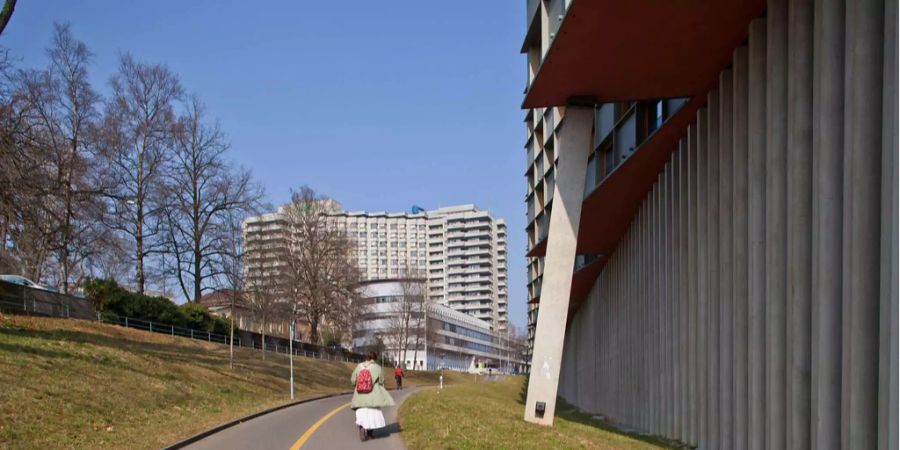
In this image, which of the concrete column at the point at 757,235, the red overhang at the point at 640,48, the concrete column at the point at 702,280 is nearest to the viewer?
the concrete column at the point at 757,235

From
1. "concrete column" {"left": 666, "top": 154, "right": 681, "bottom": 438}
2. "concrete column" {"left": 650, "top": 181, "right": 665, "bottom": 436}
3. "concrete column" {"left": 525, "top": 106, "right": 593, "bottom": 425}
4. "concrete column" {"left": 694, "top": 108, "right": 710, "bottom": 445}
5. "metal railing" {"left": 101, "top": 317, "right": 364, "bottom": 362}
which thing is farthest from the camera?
"metal railing" {"left": 101, "top": 317, "right": 364, "bottom": 362}

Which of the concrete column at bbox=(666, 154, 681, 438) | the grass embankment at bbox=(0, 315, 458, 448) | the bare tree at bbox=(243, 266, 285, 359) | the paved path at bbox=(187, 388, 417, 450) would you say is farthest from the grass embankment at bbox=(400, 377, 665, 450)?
the bare tree at bbox=(243, 266, 285, 359)

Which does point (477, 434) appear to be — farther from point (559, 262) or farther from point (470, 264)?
point (470, 264)

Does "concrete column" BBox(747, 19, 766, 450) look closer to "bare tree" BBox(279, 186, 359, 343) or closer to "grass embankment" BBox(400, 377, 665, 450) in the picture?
"grass embankment" BBox(400, 377, 665, 450)

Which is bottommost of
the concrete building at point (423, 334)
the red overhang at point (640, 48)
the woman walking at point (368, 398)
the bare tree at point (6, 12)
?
the concrete building at point (423, 334)

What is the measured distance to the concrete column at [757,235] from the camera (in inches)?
464

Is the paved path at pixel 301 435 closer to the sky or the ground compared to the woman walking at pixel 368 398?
closer to the ground

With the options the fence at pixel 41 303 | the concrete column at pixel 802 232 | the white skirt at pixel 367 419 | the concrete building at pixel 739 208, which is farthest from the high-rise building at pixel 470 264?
the concrete column at pixel 802 232

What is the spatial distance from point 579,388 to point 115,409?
1024 inches

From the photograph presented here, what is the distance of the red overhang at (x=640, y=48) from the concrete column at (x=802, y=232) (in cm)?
209

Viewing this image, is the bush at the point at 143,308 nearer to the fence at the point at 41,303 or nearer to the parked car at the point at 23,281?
the fence at the point at 41,303

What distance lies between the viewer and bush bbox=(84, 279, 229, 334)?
35.4 metres

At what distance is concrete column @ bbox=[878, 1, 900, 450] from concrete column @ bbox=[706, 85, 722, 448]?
659cm

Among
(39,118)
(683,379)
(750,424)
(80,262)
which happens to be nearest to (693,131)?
(683,379)
